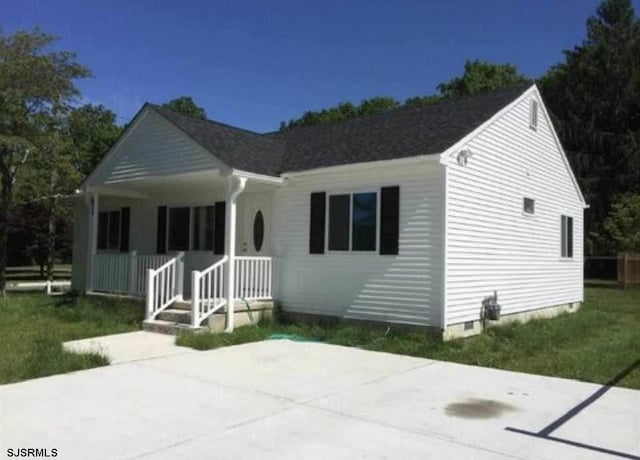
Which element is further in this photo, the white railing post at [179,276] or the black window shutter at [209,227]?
the black window shutter at [209,227]

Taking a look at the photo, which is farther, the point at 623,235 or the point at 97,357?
the point at 623,235

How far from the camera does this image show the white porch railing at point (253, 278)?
11.6 m

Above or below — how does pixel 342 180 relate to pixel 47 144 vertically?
Result: below

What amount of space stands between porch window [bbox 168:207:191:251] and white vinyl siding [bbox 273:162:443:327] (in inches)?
115

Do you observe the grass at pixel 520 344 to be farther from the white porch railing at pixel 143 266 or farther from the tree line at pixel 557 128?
the tree line at pixel 557 128

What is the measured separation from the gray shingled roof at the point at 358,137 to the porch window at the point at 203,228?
1940mm

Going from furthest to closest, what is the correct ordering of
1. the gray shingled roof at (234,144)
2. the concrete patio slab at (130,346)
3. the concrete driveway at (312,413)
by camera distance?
the gray shingled roof at (234,144) → the concrete patio slab at (130,346) → the concrete driveway at (312,413)

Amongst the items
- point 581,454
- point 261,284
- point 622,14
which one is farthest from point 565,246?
point 622,14

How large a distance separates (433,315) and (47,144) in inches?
533

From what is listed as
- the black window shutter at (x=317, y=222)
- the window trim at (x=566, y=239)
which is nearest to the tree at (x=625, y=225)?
the window trim at (x=566, y=239)

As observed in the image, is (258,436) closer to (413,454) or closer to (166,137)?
(413,454)

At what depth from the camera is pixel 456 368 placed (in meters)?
8.10

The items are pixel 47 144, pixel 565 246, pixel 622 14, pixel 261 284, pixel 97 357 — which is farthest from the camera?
pixel 622 14

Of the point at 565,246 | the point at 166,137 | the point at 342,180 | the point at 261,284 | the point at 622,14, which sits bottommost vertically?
the point at 261,284
